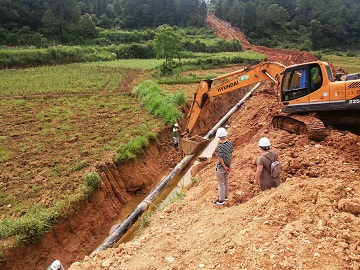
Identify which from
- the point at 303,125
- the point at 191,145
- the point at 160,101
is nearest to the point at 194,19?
the point at 160,101

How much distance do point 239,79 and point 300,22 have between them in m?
73.2

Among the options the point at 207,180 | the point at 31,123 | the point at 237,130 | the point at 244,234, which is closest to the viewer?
the point at 244,234

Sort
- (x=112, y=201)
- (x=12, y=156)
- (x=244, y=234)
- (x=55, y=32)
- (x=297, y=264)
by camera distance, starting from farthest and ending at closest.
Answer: (x=55, y=32) < (x=12, y=156) < (x=112, y=201) < (x=244, y=234) < (x=297, y=264)

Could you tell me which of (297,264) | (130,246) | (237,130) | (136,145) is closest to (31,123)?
(136,145)

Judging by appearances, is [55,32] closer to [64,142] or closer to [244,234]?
[64,142]

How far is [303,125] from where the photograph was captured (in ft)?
36.0

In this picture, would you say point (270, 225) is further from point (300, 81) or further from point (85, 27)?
point (85, 27)

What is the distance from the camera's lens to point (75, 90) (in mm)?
25266

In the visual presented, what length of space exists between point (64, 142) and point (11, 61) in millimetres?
28717

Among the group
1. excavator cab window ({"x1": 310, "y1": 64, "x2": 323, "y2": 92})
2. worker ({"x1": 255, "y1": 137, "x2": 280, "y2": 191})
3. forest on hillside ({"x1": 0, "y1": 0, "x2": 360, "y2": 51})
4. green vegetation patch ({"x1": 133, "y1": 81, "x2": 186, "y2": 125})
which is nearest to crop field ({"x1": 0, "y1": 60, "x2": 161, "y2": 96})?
green vegetation patch ({"x1": 133, "y1": 81, "x2": 186, "y2": 125})

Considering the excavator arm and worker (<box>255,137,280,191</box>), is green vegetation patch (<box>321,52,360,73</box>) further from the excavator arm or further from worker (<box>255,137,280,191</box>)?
worker (<box>255,137,280,191</box>)

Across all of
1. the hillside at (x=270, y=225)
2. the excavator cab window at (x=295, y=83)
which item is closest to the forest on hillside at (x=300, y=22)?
the excavator cab window at (x=295, y=83)

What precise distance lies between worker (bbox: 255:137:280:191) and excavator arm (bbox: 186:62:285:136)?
18.3ft

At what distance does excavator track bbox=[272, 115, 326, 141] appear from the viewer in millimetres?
10203
